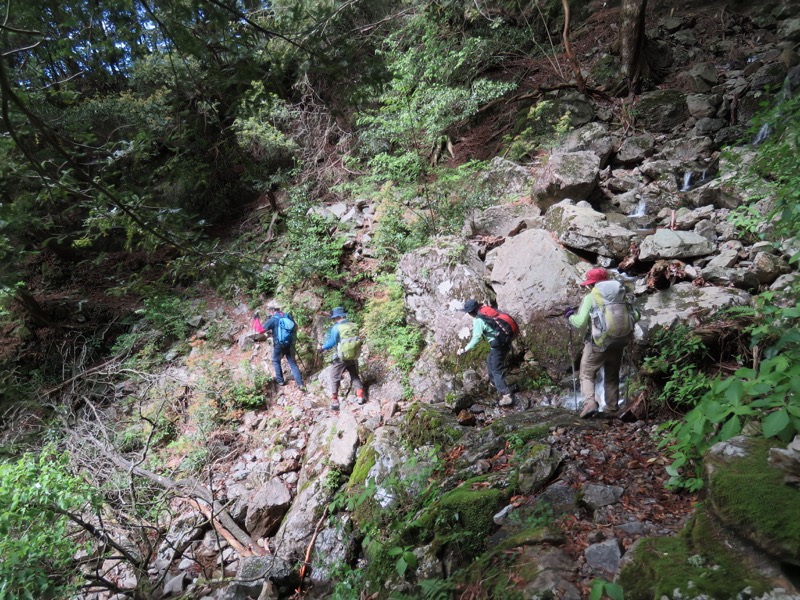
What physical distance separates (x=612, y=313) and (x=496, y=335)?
5.70 feet

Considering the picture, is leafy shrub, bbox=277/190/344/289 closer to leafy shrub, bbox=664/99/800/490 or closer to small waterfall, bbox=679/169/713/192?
leafy shrub, bbox=664/99/800/490

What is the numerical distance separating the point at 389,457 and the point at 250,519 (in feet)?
8.17

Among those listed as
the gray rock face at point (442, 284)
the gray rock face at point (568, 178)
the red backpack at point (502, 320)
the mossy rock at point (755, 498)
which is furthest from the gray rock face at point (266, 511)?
the gray rock face at point (568, 178)

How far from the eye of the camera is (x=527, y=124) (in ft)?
37.8

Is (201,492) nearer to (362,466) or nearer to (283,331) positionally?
(362,466)

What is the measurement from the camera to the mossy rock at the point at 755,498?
1912 mm

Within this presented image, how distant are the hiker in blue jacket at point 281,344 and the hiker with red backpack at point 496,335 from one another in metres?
4.00

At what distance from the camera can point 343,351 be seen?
7.57 meters

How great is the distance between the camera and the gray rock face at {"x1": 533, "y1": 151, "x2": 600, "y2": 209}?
8.34 metres

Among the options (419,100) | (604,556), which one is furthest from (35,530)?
(419,100)

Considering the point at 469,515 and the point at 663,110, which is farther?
the point at 663,110

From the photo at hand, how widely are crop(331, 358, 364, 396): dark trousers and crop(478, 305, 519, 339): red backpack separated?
290cm

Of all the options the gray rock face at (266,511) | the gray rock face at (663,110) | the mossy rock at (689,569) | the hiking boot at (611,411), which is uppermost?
the gray rock face at (663,110)

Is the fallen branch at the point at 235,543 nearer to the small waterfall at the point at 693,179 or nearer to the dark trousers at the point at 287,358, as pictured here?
the dark trousers at the point at 287,358
